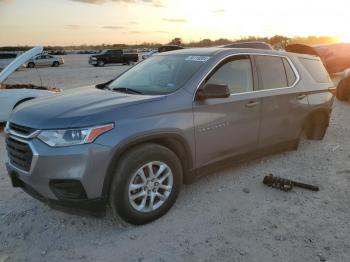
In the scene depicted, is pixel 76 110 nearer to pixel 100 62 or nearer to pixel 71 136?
pixel 71 136

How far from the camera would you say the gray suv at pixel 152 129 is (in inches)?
132

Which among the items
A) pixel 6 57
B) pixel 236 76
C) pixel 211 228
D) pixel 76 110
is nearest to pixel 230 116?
pixel 236 76

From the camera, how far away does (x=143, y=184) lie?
12.3ft

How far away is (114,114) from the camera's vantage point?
348cm

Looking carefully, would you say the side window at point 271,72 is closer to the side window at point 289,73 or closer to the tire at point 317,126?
the side window at point 289,73

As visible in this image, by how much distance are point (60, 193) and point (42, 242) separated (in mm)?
583

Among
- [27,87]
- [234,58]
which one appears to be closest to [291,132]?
[234,58]

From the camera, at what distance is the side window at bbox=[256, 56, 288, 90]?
16.3 feet

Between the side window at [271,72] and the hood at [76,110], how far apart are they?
180 centimetres

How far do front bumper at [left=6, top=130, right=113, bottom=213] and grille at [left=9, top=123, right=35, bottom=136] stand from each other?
8 centimetres

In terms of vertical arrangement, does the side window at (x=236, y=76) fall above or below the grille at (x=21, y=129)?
above

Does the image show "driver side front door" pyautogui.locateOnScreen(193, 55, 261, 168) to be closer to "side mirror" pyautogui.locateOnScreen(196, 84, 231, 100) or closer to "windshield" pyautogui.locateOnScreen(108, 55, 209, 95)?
"side mirror" pyautogui.locateOnScreen(196, 84, 231, 100)

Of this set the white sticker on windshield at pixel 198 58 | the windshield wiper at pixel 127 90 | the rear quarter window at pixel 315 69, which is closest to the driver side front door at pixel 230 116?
the white sticker on windshield at pixel 198 58

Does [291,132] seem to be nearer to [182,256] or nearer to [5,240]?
[182,256]
